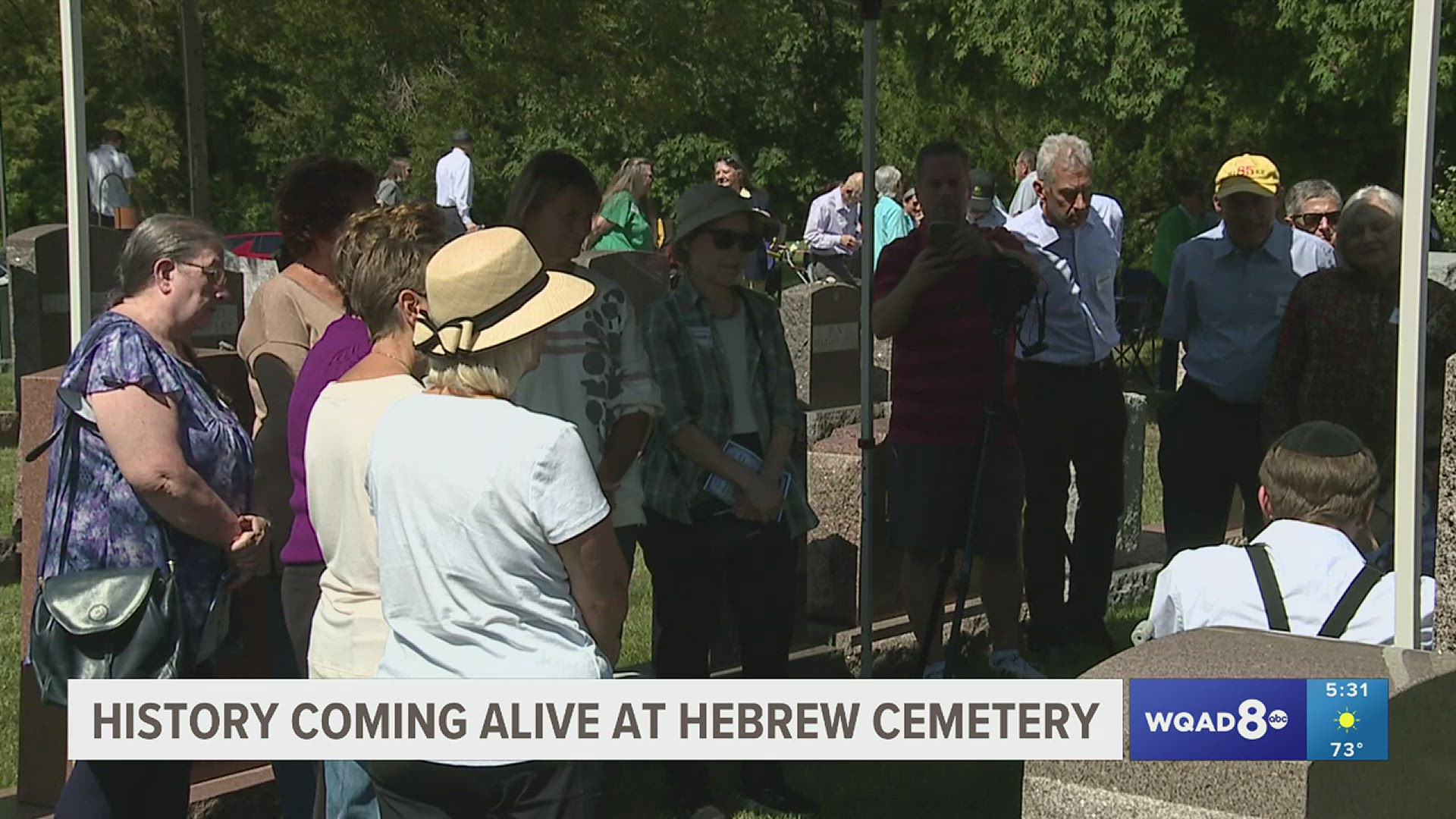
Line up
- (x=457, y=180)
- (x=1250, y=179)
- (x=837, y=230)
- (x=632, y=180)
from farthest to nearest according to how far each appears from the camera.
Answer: (x=837, y=230) < (x=457, y=180) < (x=632, y=180) < (x=1250, y=179)

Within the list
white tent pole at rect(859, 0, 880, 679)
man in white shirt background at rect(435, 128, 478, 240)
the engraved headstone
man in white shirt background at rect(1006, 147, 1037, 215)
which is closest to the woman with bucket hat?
white tent pole at rect(859, 0, 880, 679)

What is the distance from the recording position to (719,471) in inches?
188

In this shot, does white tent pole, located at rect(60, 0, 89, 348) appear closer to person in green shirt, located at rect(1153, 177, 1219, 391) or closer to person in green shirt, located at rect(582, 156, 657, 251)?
person in green shirt, located at rect(582, 156, 657, 251)

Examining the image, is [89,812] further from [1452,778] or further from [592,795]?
[1452,778]

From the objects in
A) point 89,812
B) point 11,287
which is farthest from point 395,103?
point 89,812

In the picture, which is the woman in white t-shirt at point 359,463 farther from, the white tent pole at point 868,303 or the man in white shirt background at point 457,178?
the man in white shirt background at point 457,178

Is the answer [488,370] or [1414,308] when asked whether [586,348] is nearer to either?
[488,370]

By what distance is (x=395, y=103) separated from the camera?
71.5 ft

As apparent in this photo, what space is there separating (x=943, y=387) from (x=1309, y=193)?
3.18 m

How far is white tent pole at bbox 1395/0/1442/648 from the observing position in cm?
311

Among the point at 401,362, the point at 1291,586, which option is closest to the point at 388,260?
the point at 401,362

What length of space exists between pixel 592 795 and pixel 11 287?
8.25 metres

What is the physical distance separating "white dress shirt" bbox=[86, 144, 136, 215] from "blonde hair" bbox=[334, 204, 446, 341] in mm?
15955

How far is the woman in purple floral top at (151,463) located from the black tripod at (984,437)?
2361mm
